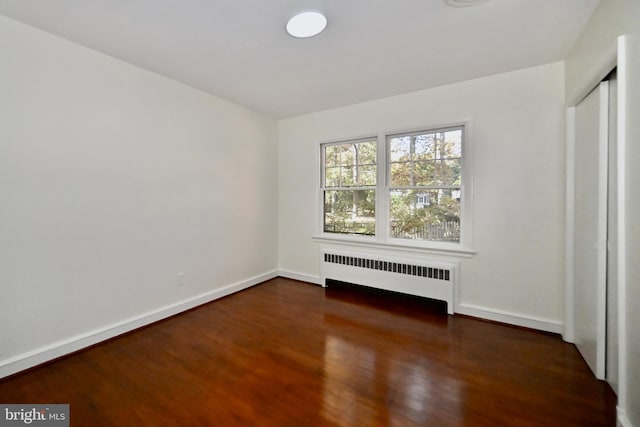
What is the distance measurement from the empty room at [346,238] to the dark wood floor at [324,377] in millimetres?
19

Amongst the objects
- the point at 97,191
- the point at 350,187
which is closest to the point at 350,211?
the point at 350,187

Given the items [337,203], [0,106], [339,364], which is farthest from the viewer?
[337,203]

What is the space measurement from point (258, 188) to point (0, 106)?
102 inches

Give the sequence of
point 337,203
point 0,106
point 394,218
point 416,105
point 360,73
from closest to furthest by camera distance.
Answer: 1. point 0,106
2. point 360,73
3. point 416,105
4. point 394,218
5. point 337,203

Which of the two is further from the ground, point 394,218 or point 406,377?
point 394,218

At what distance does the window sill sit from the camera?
3.03 metres

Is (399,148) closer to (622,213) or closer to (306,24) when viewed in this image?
(306,24)

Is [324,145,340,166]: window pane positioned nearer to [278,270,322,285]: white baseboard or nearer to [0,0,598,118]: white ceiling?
[0,0,598,118]: white ceiling

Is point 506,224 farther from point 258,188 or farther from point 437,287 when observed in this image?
point 258,188

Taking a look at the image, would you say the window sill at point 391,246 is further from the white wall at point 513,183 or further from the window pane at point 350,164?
the window pane at point 350,164

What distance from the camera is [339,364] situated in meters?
2.10

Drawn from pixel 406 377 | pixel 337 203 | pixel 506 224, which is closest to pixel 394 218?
pixel 337 203

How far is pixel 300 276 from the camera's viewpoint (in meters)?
4.25

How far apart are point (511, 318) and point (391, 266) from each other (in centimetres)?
131
